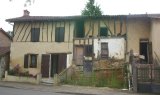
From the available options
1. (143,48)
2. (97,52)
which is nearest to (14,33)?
(97,52)

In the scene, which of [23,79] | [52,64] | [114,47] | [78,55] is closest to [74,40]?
[78,55]

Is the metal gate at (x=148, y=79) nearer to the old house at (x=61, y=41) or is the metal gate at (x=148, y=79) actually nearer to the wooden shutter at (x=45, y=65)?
the old house at (x=61, y=41)

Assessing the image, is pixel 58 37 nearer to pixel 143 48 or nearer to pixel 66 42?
pixel 66 42

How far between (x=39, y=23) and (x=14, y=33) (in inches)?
A: 137

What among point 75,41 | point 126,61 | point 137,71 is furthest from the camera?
point 75,41

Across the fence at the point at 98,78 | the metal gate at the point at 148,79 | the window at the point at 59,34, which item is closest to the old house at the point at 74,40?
the window at the point at 59,34

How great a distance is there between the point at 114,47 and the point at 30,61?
995cm

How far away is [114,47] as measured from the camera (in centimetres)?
3069

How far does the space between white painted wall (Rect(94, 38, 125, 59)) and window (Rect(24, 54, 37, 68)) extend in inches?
290

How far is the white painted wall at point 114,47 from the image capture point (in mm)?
30422

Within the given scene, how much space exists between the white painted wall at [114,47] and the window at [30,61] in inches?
290

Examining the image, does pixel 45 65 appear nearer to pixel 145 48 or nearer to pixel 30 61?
pixel 30 61

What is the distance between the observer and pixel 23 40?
34.4 m

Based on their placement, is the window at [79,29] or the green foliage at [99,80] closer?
the green foliage at [99,80]
